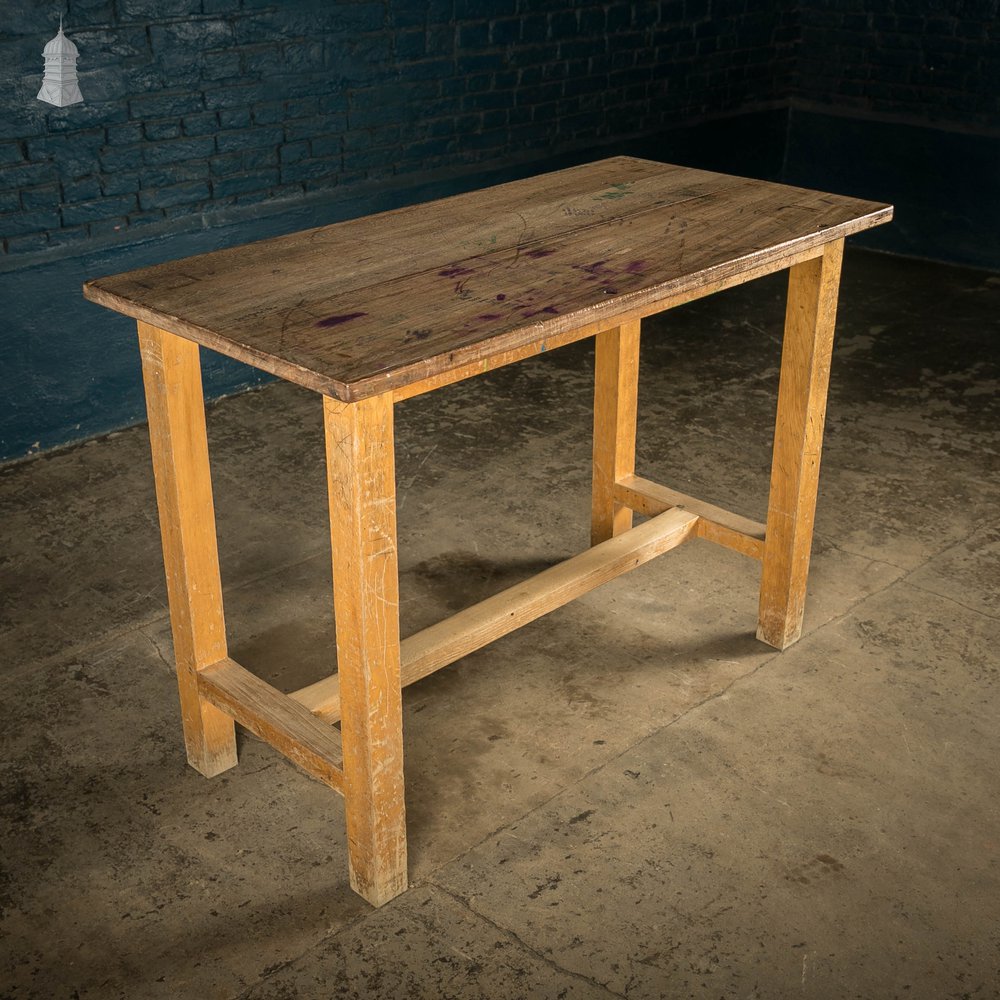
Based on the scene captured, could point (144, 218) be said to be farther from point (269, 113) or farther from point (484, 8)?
point (484, 8)

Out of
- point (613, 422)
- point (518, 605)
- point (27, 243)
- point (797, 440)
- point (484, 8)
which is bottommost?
point (518, 605)

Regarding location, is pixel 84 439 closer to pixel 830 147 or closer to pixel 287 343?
pixel 287 343

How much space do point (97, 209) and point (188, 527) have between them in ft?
6.77

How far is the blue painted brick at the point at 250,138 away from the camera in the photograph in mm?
4305

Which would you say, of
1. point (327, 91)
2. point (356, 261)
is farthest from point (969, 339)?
point (356, 261)

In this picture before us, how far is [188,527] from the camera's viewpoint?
2.37 meters

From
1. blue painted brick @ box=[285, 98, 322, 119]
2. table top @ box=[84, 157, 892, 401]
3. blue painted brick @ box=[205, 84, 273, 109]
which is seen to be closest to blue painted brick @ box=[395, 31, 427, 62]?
blue painted brick @ box=[285, 98, 322, 119]

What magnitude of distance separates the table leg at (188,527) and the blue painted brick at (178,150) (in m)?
2.09

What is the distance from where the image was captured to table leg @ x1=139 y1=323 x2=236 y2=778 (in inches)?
88.2

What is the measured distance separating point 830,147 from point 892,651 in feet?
13.9

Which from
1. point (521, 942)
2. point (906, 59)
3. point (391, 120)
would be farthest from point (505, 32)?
point (521, 942)

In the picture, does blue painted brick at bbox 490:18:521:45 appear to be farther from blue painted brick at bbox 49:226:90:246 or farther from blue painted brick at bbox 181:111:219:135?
blue painted brick at bbox 49:226:90:246

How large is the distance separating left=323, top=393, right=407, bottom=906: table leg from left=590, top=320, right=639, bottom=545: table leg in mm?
1224

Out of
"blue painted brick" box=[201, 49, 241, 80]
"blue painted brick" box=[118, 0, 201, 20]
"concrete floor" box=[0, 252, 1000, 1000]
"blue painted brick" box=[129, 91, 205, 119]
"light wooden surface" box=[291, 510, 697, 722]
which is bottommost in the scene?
"concrete floor" box=[0, 252, 1000, 1000]
